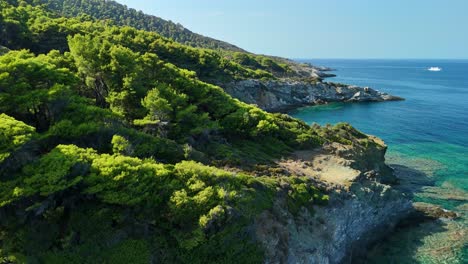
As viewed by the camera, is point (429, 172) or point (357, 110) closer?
point (429, 172)

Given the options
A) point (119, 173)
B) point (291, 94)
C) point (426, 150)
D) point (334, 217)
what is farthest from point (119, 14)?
point (119, 173)

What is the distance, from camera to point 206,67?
92.4 meters

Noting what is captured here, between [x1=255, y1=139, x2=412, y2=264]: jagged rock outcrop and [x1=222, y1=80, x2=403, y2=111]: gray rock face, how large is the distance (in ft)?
161

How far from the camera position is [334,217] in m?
32.4

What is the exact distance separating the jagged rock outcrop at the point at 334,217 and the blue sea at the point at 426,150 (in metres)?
2.20

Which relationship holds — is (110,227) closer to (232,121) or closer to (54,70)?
(54,70)

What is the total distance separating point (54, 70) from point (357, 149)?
120 ft

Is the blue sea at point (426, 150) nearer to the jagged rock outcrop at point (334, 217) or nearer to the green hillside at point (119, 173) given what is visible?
the jagged rock outcrop at point (334, 217)

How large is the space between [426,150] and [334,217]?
1638 inches

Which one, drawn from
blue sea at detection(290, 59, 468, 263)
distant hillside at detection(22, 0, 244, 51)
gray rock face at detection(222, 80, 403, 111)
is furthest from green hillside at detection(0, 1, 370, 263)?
distant hillside at detection(22, 0, 244, 51)

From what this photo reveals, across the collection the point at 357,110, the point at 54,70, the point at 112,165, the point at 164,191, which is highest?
the point at 54,70

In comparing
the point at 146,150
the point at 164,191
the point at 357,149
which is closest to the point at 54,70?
the point at 146,150

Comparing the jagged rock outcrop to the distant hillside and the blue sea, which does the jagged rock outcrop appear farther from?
the distant hillside

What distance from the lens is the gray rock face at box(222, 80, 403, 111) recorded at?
93.8 metres
